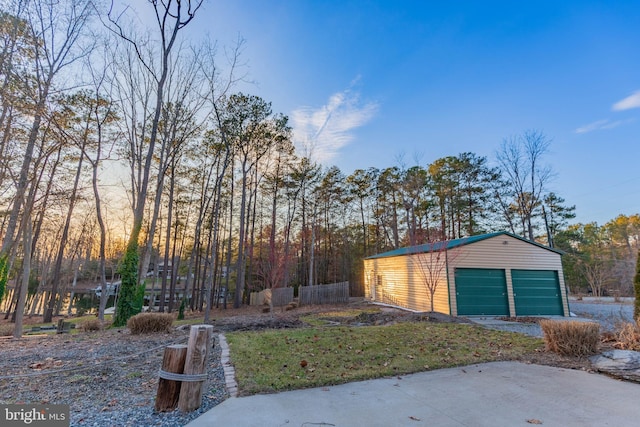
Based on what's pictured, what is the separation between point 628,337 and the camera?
453cm

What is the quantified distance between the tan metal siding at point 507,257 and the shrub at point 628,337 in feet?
18.7

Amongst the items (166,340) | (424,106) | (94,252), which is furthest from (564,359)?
(94,252)

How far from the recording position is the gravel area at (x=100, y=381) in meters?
2.51

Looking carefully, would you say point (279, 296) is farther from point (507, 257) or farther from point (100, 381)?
point (100, 381)

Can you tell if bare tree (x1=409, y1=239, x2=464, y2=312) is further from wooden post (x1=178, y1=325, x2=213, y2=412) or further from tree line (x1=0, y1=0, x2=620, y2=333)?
wooden post (x1=178, y1=325, x2=213, y2=412)

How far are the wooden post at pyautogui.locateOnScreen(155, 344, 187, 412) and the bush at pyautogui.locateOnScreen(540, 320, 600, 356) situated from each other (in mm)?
5616

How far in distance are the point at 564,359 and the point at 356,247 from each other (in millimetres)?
19054

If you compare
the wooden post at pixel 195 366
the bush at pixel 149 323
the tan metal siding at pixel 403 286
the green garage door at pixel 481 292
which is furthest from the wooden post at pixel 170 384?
the green garage door at pixel 481 292

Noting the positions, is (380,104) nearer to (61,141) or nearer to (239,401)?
(239,401)

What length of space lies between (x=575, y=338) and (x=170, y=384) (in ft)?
18.9

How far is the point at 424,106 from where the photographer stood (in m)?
9.84

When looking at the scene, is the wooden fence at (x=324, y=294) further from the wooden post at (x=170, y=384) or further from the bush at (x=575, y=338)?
the wooden post at (x=170, y=384)

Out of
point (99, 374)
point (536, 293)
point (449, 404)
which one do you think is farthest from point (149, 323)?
point (536, 293)

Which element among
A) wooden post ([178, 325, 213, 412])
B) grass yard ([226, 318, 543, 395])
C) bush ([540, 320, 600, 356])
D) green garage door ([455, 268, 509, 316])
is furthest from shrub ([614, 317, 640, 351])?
wooden post ([178, 325, 213, 412])
